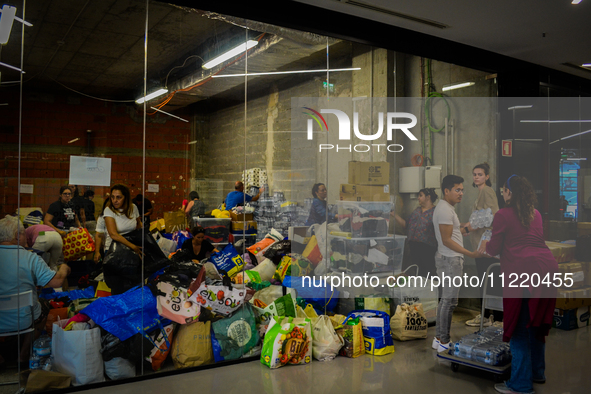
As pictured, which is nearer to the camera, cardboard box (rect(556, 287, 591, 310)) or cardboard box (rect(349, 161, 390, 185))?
cardboard box (rect(349, 161, 390, 185))

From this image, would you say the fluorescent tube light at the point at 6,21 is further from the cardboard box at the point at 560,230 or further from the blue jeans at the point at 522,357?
the cardboard box at the point at 560,230

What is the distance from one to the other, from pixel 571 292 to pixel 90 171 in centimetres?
528

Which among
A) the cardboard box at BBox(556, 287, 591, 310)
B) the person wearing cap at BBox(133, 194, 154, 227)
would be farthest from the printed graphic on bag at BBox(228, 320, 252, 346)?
the cardboard box at BBox(556, 287, 591, 310)

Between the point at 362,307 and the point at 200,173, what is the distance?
7.27 ft

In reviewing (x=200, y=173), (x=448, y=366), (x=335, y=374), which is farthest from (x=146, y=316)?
(x=448, y=366)

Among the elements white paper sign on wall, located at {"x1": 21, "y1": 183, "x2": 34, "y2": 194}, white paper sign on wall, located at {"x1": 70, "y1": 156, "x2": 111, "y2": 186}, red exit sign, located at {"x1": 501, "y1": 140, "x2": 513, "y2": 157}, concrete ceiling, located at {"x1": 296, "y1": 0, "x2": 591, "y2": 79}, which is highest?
concrete ceiling, located at {"x1": 296, "y1": 0, "x2": 591, "y2": 79}

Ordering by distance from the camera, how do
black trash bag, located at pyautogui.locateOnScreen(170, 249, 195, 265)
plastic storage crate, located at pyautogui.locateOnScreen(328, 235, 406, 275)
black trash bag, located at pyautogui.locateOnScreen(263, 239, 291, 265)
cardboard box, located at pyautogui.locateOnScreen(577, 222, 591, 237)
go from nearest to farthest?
black trash bag, located at pyautogui.locateOnScreen(170, 249, 195, 265) < black trash bag, located at pyautogui.locateOnScreen(263, 239, 291, 265) < plastic storage crate, located at pyautogui.locateOnScreen(328, 235, 406, 275) < cardboard box, located at pyautogui.locateOnScreen(577, 222, 591, 237)

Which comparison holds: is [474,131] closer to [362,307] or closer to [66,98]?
[362,307]

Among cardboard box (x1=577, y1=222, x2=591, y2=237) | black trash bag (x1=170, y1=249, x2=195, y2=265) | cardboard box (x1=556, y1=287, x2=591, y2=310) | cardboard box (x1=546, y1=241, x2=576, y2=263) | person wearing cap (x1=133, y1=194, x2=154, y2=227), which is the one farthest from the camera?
Result: cardboard box (x1=577, y1=222, x2=591, y2=237)

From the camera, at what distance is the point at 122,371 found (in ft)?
11.6

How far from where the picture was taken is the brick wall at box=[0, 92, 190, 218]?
3.25 metres

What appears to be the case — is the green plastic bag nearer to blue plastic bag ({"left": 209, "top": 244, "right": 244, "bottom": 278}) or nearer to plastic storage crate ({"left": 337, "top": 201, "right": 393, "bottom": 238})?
blue plastic bag ({"left": 209, "top": 244, "right": 244, "bottom": 278})

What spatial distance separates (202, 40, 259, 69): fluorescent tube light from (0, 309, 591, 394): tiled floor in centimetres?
269

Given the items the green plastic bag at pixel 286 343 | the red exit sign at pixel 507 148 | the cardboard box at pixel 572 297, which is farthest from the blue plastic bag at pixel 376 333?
the red exit sign at pixel 507 148
